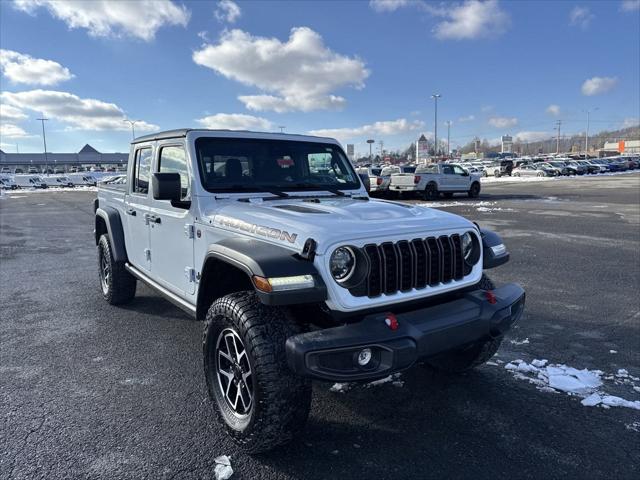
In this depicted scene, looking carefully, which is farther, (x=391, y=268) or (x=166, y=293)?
(x=166, y=293)

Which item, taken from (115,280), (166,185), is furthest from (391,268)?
(115,280)

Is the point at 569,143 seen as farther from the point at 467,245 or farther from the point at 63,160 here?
the point at 467,245

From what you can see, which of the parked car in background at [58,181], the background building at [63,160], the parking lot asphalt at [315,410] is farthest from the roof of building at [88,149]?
the parking lot asphalt at [315,410]

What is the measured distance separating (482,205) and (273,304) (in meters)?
17.9

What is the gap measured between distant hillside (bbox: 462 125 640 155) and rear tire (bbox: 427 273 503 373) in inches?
6382

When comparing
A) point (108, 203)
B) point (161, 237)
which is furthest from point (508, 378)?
point (108, 203)

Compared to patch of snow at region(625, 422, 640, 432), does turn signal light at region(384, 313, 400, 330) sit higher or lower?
higher

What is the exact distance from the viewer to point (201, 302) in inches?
133

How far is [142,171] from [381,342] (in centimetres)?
351

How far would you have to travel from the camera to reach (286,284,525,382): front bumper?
2408mm

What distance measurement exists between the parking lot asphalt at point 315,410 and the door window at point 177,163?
1524 millimetres

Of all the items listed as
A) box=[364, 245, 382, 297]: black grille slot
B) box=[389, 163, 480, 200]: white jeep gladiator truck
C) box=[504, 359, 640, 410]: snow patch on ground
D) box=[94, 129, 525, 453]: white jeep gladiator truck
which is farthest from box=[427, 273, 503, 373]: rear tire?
box=[389, 163, 480, 200]: white jeep gladiator truck

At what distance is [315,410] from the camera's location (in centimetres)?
331

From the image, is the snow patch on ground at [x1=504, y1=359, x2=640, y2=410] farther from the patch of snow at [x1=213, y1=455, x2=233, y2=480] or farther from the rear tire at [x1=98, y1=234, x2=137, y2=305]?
the rear tire at [x1=98, y1=234, x2=137, y2=305]
